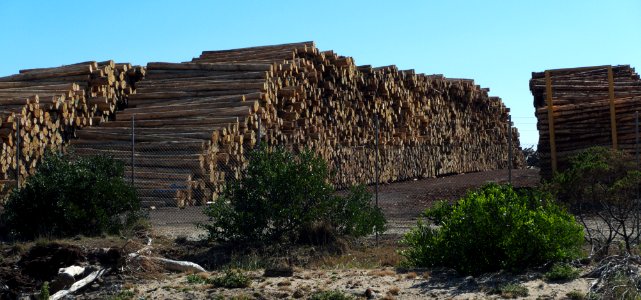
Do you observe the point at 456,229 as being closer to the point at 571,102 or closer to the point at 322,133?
the point at 571,102

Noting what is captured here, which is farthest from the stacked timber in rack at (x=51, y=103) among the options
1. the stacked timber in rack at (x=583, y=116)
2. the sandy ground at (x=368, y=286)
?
the stacked timber in rack at (x=583, y=116)

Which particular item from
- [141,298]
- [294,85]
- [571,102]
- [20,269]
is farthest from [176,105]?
[141,298]

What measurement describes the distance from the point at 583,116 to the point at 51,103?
12086mm

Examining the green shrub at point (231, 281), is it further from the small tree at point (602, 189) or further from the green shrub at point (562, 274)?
the small tree at point (602, 189)

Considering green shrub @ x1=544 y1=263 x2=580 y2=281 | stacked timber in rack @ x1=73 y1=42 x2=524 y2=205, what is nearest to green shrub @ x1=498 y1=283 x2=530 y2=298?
green shrub @ x1=544 y1=263 x2=580 y2=281

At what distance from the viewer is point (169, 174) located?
19781 mm

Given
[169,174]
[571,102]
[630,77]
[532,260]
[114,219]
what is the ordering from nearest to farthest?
[532,260]
[114,219]
[169,174]
[571,102]
[630,77]

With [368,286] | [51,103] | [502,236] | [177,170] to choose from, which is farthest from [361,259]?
[51,103]

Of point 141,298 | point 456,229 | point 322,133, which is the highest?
point 322,133

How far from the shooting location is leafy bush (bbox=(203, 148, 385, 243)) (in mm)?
14039

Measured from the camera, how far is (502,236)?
34.6ft

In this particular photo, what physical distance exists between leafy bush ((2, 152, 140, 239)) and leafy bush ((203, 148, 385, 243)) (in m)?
2.02

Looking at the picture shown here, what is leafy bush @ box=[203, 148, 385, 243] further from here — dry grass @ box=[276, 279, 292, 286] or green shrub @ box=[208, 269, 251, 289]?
dry grass @ box=[276, 279, 292, 286]

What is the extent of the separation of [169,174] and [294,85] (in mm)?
5057
